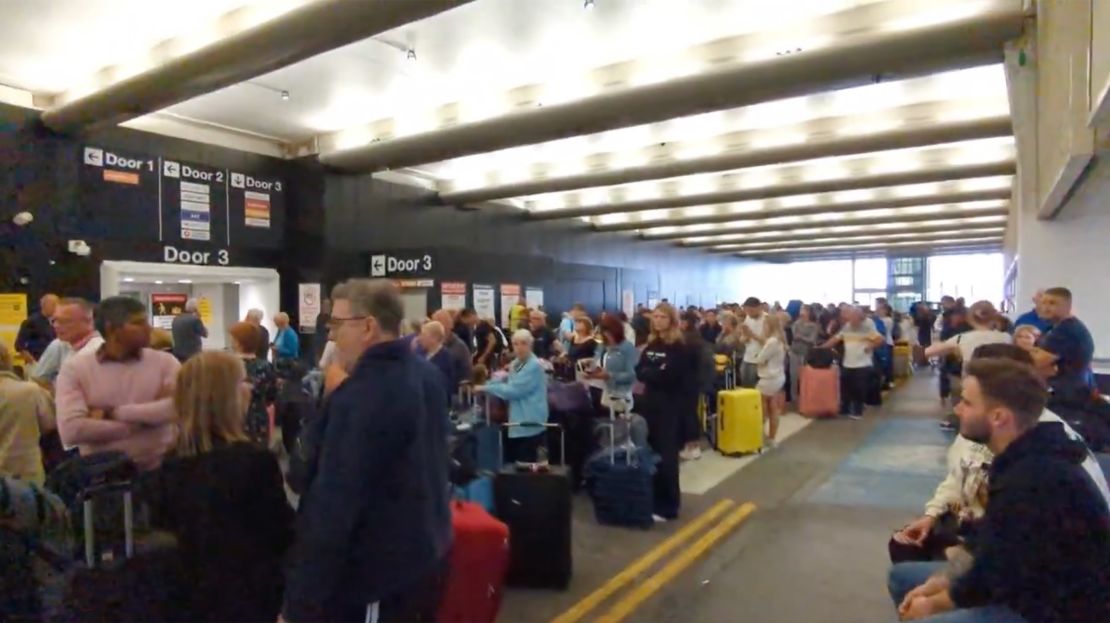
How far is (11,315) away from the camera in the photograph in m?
8.51

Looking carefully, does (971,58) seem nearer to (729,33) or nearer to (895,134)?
(729,33)

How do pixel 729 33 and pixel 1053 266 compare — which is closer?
pixel 729 33

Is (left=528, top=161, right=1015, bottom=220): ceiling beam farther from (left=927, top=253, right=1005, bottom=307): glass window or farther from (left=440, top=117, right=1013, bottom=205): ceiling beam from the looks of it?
(left=927, top=253, right=1005, bottom=307): glass window

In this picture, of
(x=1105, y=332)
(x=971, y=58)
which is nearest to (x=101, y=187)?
(x=971, y=58)

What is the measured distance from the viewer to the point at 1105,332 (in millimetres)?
8922

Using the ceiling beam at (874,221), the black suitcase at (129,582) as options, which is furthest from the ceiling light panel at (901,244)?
the black suitcase at (129,582)

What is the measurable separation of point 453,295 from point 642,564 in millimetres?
8422

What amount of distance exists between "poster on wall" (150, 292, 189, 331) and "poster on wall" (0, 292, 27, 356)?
1.68 m

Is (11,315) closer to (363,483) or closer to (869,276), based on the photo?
(363,483)

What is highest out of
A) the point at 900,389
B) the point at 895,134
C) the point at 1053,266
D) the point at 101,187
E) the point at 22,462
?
the point at 895,134

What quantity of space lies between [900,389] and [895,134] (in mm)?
7006

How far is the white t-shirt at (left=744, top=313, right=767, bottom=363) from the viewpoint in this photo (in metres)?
10.1

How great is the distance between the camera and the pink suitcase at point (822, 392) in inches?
439

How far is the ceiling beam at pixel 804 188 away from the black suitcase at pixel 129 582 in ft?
41.2
